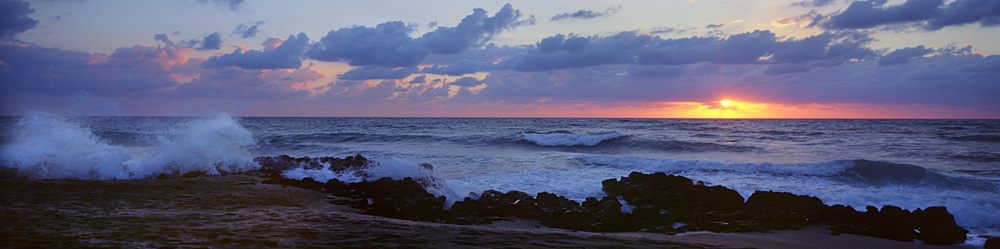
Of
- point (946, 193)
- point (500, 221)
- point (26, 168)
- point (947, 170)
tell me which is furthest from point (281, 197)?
point (947, 170)

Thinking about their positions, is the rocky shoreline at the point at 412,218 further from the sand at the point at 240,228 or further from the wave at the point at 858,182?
the wave at the point at 858,182

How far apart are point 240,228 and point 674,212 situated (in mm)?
6429

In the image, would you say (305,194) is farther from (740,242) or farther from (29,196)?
(740,242)

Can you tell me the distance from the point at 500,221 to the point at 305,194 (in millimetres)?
4220

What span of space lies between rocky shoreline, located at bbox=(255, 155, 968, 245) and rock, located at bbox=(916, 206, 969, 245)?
11 millimetres

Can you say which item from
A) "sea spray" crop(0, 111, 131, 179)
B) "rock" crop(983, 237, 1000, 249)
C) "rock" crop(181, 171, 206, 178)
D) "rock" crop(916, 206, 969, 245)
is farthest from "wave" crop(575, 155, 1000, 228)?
"sea spray" crop(0, 111, 131, 179)

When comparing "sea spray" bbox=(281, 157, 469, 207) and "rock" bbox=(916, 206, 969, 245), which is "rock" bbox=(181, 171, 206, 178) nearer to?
"sea spray" bbox=(281, 157, 469, 207)

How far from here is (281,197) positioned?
Answer: 8.77 meters

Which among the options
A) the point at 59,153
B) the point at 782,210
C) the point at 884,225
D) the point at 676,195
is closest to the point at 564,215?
the point at 676,195

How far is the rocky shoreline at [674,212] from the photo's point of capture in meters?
7.35

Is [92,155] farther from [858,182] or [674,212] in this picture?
[858,182]

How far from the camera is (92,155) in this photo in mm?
11977

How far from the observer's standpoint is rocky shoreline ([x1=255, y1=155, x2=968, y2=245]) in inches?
289

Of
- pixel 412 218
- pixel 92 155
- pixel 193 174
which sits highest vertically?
pixel 92 155
